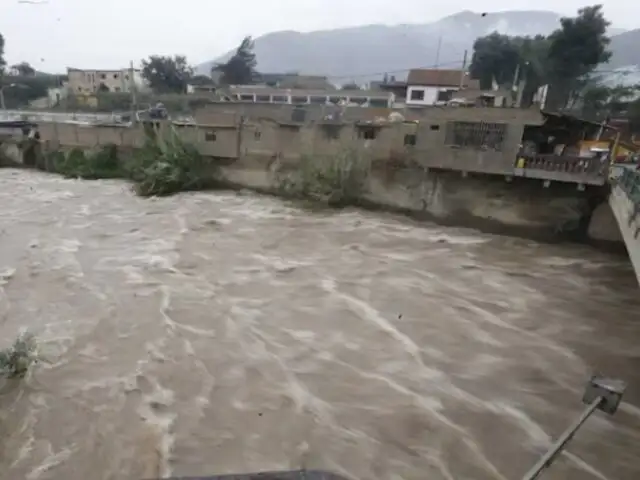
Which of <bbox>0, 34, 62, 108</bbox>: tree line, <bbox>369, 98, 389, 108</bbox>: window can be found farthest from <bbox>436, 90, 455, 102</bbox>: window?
<bbox>0, 34, 62, 108</bbox>: tree line

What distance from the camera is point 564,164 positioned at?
40.1 ft

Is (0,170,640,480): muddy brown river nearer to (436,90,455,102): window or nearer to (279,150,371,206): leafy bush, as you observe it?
(279,150,371,206): leafy bush

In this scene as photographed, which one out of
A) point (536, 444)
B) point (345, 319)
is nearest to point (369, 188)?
point (345, 319)

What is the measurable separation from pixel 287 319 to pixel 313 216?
7.29 metres

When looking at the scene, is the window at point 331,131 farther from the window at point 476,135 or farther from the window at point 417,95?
the window at point 417,95

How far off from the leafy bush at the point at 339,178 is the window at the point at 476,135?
9.14ft

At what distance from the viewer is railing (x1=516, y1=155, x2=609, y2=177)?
11.9m

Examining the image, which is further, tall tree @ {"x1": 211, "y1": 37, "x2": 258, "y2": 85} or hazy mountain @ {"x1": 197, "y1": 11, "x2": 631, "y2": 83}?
hazy mountain @ {"x1": 197, "y1": 11, "x2": 631, "y2": 83}

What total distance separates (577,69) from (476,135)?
11745 mm

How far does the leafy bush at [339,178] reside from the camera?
1527cm

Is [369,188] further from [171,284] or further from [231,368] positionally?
[231,368]

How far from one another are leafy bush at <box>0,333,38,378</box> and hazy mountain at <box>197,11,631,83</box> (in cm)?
10478

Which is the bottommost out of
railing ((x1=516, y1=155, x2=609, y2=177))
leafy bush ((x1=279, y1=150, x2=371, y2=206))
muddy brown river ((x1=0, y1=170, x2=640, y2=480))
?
muddy brown river ((x1=0, y1=170, x2=640, y2=480))

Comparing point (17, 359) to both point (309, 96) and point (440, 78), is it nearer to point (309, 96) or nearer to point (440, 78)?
point (309, 96)
